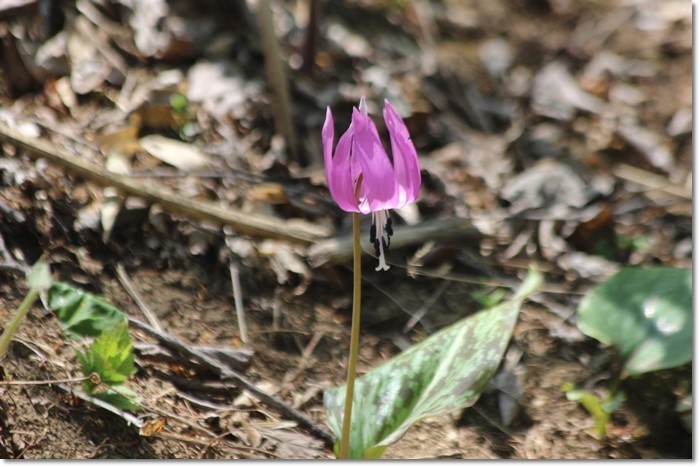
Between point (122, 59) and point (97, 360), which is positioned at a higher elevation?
point (122, 59)

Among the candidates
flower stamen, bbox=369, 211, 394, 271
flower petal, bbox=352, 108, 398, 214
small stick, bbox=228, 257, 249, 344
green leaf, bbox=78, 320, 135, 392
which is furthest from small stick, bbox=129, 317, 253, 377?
flower petal, bbox=352, 108, 398, 214

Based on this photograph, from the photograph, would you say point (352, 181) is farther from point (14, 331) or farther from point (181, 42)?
point (181, 42)

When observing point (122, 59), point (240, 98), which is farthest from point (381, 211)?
point (122, 59)

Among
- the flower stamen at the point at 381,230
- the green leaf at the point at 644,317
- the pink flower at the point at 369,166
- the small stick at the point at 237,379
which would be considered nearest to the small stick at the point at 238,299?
the small stick at the point at 237,379

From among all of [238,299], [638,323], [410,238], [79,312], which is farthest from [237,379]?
[638,323]

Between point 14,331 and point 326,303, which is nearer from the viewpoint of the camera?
point 14,331

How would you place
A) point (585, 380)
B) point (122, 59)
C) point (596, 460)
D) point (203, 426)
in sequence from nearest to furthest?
point (203, 426), point (596, 460), point (585, 380), point (122, 59)
